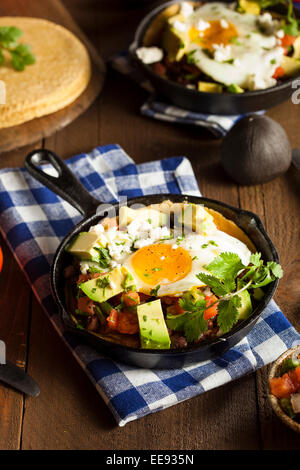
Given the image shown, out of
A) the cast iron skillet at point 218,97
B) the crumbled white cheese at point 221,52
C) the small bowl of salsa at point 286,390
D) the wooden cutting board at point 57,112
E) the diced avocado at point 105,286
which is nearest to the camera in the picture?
the small bowl of salsa at point 286,390

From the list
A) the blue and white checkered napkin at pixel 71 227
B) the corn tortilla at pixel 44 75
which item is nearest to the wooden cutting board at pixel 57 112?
the corn tortilla at pixel 44 75

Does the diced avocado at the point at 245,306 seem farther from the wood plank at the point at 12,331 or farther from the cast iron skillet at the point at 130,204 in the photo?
the wood plank at the point at 12,331

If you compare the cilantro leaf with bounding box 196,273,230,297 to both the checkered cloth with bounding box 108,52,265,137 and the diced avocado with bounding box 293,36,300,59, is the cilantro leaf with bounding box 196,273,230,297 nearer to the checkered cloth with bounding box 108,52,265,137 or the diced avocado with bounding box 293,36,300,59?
the checkered cloth with bounding box 108,52,265,137

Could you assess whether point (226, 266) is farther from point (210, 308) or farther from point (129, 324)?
point (129, 324)

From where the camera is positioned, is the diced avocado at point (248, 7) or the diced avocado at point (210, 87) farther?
the diced avocado at point (248, 7)

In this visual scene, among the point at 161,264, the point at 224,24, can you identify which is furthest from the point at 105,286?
the point at 224,24

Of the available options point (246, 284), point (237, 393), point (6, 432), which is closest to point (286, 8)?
point (246, 284)
